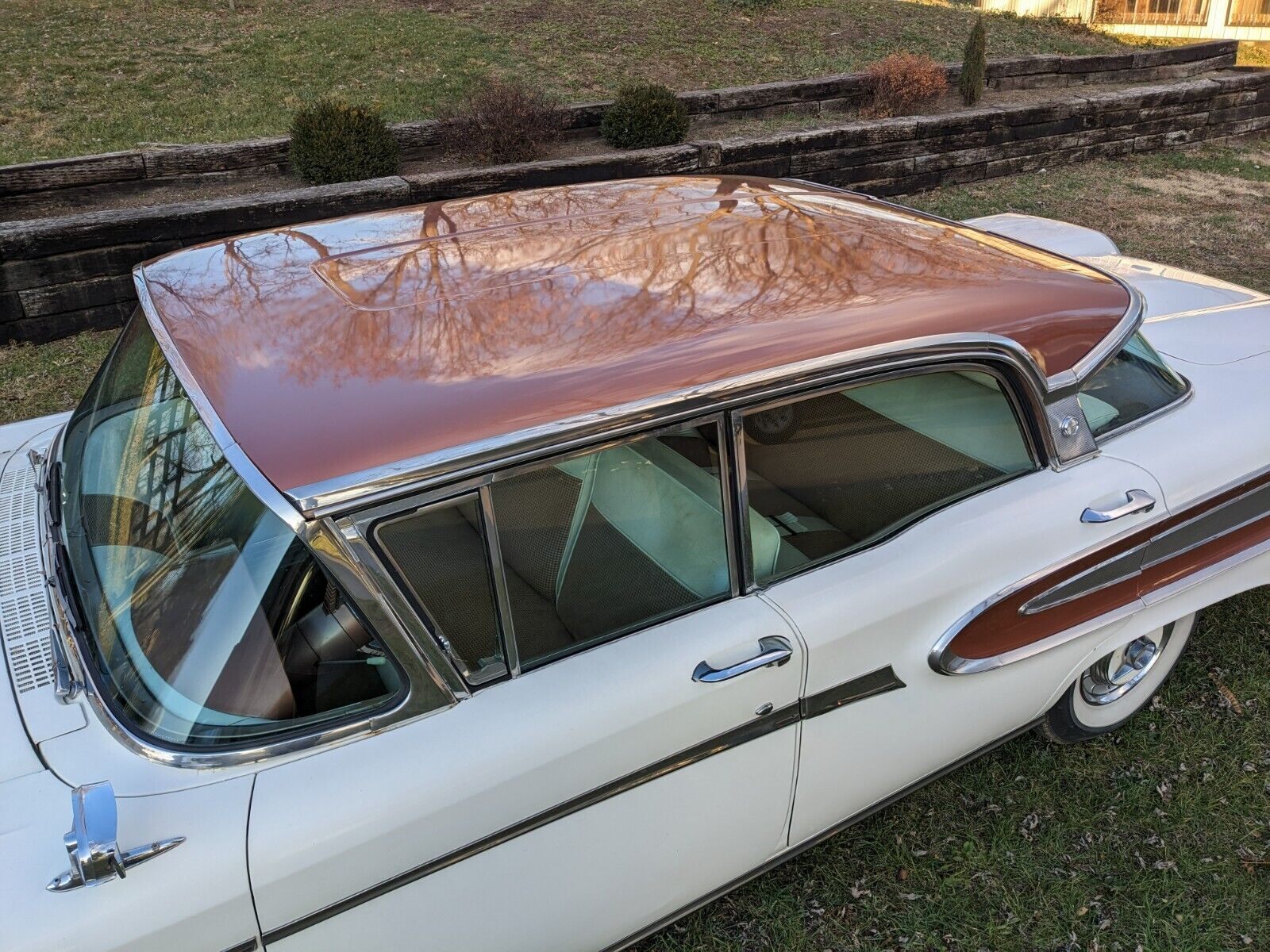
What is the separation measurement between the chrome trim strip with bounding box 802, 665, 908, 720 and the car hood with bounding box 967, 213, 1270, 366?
1.44 meters

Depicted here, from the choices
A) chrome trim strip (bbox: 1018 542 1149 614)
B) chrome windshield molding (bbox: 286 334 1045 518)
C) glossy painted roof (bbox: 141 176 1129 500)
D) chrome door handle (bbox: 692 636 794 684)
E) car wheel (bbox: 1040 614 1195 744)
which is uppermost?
glossy painted roof (bbox: 141 176 1129 500)

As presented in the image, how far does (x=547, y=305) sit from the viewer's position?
2.23 meters

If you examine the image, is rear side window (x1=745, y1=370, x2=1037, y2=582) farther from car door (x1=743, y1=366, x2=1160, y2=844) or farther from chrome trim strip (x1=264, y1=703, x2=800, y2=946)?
chrome trim strip (x1=264, y1=703, x2=800, y2=946)

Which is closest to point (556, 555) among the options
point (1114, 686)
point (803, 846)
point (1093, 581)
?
point (803, 846)

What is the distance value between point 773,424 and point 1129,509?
106 centimetres

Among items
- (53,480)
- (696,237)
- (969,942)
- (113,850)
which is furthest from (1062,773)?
(53,480)

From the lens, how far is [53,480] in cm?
249

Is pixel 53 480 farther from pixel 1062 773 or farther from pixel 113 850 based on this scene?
pixel 1062 773

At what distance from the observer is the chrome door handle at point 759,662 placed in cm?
206

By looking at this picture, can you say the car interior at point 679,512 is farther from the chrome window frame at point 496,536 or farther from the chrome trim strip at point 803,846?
the chrome trim strip at point 803,846

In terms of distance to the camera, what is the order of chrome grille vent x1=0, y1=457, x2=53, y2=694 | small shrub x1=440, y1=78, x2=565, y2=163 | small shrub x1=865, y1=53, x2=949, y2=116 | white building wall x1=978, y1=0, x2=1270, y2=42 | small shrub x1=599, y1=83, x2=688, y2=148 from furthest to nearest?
white building wall x1=978, y1=0, x2=1270, y2=42, small shrub x1=865, y1=53, x2=949, y2=116, small shrub x1=599, y1=83, x2=688, y2=148, small shrub x1=440, y1=78, x2=565, y2=163, chrome grille vent x1=0, y1=457, x2=53, y2=694

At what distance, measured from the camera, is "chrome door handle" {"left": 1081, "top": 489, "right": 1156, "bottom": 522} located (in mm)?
2520

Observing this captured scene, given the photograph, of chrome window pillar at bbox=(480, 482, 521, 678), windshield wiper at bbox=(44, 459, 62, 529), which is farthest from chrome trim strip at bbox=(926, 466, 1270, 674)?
windshield wiper at bbox=(44, 459, 62, 529)

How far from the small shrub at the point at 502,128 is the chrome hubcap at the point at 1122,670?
6224 millimetres
